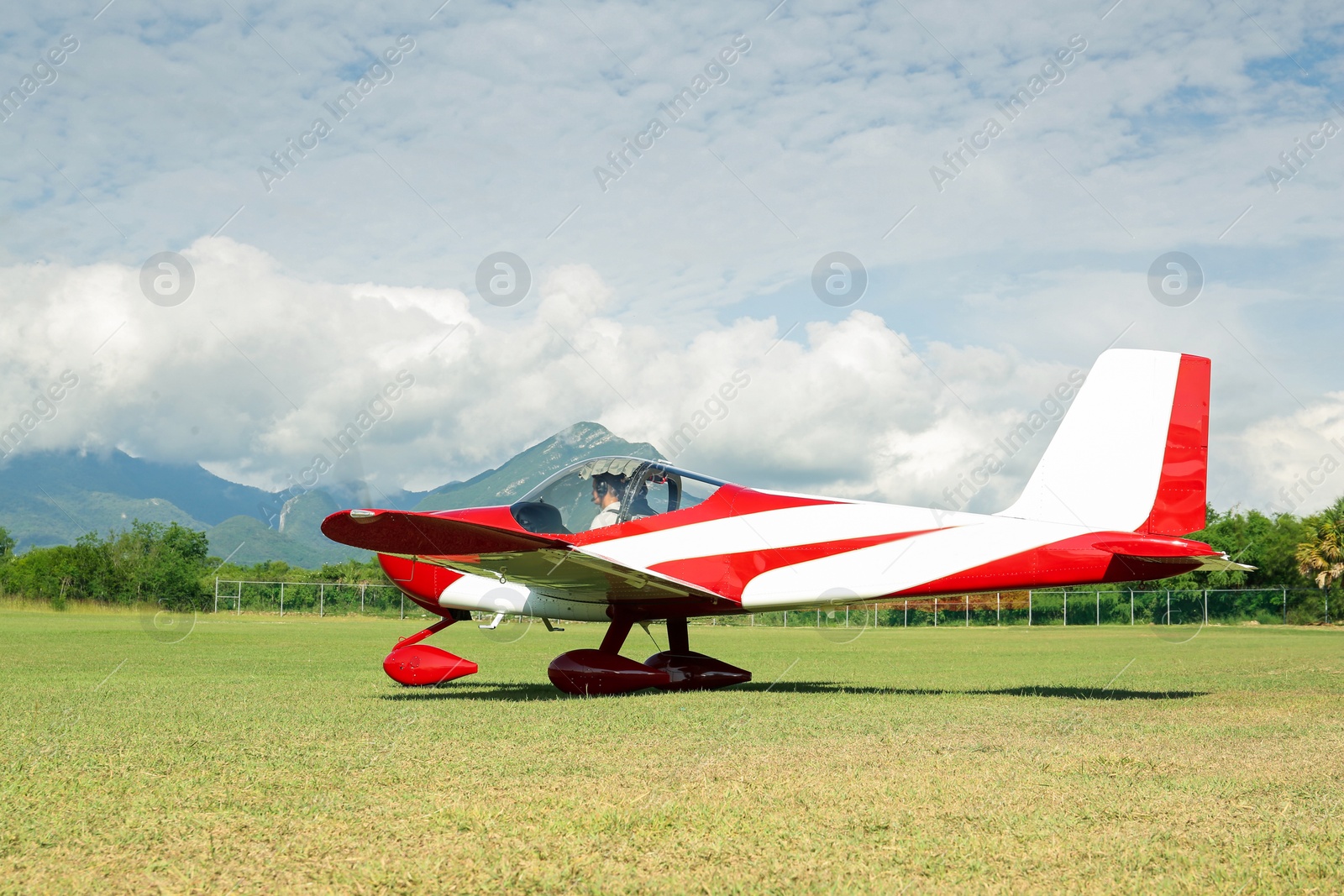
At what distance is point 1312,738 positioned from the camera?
20.1ft

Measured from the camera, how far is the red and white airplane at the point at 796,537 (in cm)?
830

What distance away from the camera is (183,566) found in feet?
149

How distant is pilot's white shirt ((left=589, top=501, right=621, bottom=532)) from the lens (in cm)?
952

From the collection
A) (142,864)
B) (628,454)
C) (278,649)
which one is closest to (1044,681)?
(628,454)

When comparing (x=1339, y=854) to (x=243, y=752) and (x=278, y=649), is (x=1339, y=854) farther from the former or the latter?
(x=278, y=649)

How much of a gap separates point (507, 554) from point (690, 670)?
2.47m

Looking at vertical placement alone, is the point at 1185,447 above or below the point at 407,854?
above

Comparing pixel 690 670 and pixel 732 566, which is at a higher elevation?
pixel 732 566

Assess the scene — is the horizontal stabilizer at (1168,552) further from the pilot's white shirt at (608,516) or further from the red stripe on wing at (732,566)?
the pilot's white shirt at (608,516)

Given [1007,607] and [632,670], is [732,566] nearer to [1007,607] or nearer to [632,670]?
[632,670]

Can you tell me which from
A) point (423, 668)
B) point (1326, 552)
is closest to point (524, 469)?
point (1326, 552)

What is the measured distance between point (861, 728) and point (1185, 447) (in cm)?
433

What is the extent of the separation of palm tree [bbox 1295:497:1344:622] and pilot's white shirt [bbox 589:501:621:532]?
3652 centimetres

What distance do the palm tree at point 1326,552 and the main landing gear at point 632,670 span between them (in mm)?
35339
